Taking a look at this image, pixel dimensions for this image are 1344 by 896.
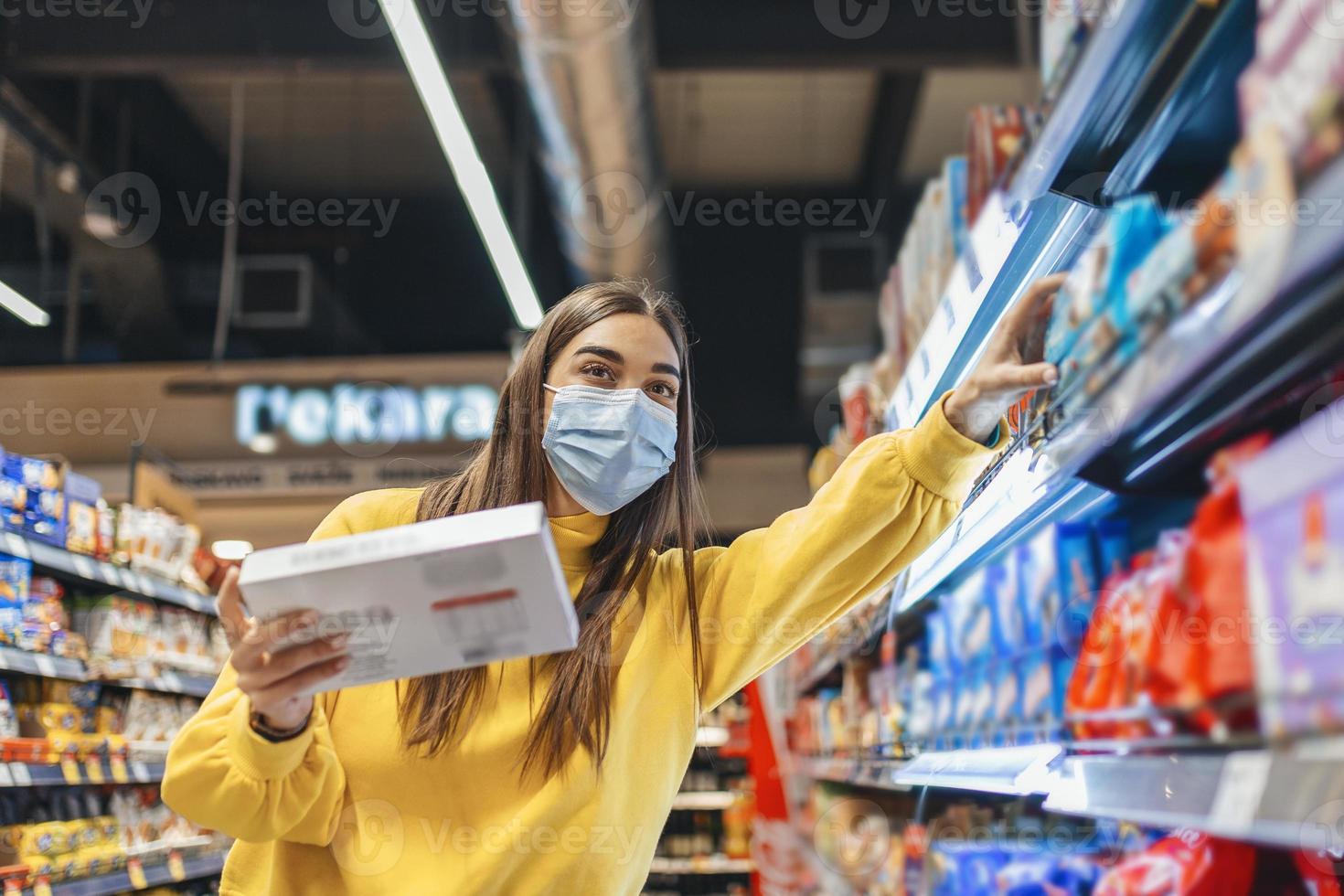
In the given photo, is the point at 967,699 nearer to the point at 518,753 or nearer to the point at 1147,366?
the point at 518,753

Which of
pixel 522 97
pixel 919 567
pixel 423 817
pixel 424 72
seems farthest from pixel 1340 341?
pixel 522 97

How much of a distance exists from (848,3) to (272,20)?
2916 millimetres

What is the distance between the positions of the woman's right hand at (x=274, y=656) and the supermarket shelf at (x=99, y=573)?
9.70 ft

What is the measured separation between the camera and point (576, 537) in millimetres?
1672

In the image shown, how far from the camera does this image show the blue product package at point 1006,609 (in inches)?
75.5

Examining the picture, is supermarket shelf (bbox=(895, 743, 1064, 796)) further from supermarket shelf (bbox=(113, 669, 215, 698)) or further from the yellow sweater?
supermarket shelf (bbox=(113, 669, 215, 698))

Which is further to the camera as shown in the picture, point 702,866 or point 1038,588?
point 702,866

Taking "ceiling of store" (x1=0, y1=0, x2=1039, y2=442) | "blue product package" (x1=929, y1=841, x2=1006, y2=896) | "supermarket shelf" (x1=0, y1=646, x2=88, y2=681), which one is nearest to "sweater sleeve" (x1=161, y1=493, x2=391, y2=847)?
"blue product package" (x1=929, y1=841, x2=1006, y2=896)

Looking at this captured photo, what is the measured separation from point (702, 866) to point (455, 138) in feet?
16.4

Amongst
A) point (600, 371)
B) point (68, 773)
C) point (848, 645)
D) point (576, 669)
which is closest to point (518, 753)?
point (576, 669)

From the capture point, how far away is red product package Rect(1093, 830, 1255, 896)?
1247 millimetres

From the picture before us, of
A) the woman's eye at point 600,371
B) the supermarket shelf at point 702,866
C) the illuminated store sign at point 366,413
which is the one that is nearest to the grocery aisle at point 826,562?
the woman's eye at point 600,371

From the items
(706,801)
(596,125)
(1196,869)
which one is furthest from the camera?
(706,801)

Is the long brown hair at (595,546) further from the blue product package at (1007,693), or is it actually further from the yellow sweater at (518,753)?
the blue product package at (1007,693)
